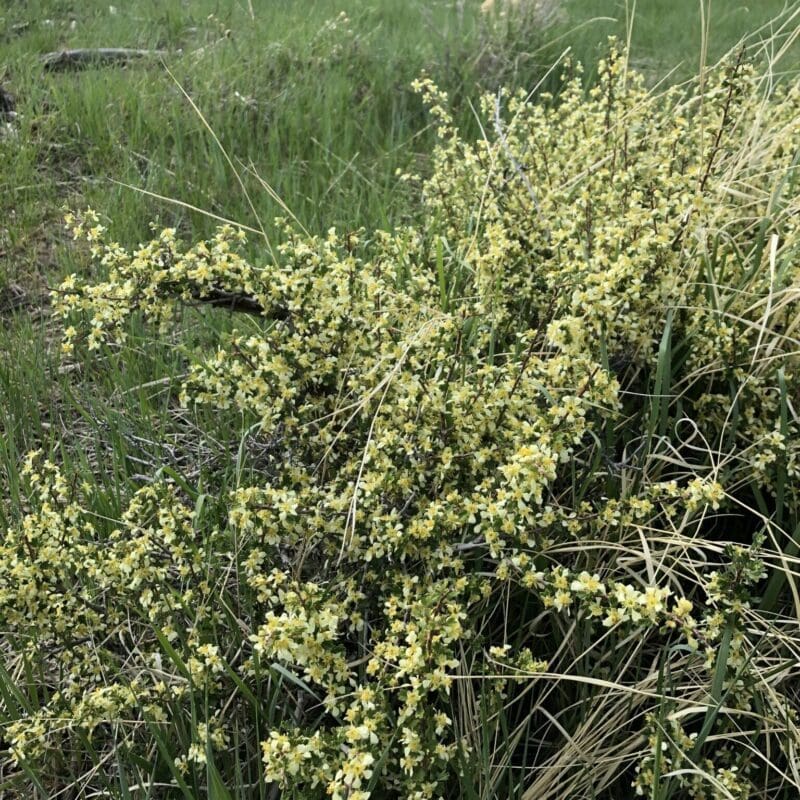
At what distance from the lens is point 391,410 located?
6.35 feet

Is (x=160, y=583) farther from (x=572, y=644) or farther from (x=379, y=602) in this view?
(x=572, y=644)

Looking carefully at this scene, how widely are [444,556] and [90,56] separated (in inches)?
192

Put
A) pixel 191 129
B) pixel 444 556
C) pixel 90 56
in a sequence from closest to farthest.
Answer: pixel 444 556 → pixel 191 129 → pixel 90 56

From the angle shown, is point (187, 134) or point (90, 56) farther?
point (90, 56)

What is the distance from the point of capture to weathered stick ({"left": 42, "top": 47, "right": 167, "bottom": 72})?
5.34 m

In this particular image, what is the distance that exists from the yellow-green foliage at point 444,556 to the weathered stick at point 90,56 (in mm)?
3800

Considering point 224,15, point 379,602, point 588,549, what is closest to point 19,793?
point 379,602

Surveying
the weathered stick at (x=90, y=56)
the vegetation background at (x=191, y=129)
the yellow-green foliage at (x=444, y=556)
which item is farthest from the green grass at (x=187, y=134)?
the yellow-green foliage at (x=444, y=556)

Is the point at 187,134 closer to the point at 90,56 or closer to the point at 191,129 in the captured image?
the point at 191,129

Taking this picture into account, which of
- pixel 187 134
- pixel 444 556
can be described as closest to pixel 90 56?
pixel 187 134

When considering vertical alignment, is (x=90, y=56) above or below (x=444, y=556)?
above

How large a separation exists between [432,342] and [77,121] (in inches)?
134

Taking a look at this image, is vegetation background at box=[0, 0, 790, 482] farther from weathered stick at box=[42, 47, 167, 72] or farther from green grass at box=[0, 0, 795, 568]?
weathered stick at box=[42, 47, 167, 72]

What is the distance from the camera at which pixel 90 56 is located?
545 cm
